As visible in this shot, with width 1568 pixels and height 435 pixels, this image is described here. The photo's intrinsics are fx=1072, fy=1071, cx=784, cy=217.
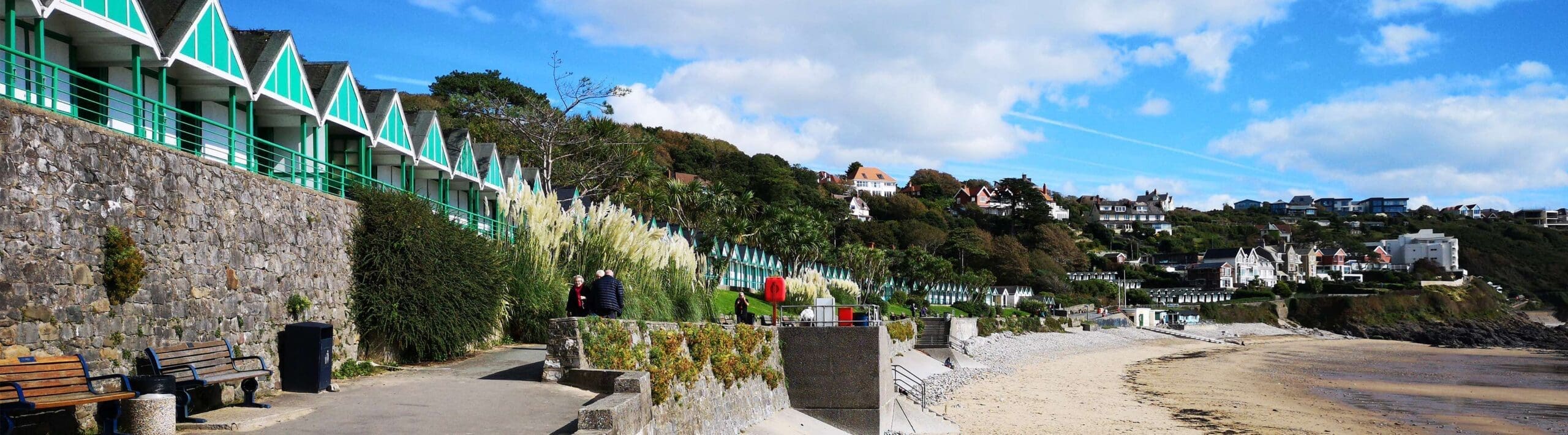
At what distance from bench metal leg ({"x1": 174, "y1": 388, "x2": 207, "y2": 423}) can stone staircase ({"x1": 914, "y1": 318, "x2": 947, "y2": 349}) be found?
33.3 m

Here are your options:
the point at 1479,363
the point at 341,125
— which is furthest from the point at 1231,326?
the point at 341,125

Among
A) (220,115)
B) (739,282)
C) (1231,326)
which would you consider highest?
(220,115)

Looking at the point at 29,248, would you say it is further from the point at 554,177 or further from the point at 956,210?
the point at 956,210

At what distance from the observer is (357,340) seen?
600 inches

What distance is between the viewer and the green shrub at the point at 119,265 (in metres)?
9.79

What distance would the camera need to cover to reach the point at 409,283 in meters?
15.5

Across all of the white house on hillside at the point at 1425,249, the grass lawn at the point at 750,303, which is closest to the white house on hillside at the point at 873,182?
the white house on hillside at the point at 1425,249

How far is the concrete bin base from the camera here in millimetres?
8617

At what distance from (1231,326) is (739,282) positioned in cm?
6522

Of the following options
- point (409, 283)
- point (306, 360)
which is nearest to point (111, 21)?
point (409, 283)

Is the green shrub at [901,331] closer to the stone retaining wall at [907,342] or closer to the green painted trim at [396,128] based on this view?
the stone retaining wall at [907,342]

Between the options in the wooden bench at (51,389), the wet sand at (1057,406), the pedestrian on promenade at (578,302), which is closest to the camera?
the wooden bench at (51,389)

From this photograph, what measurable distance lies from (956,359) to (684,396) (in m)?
27.4

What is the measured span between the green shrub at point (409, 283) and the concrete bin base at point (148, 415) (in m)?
6.41
